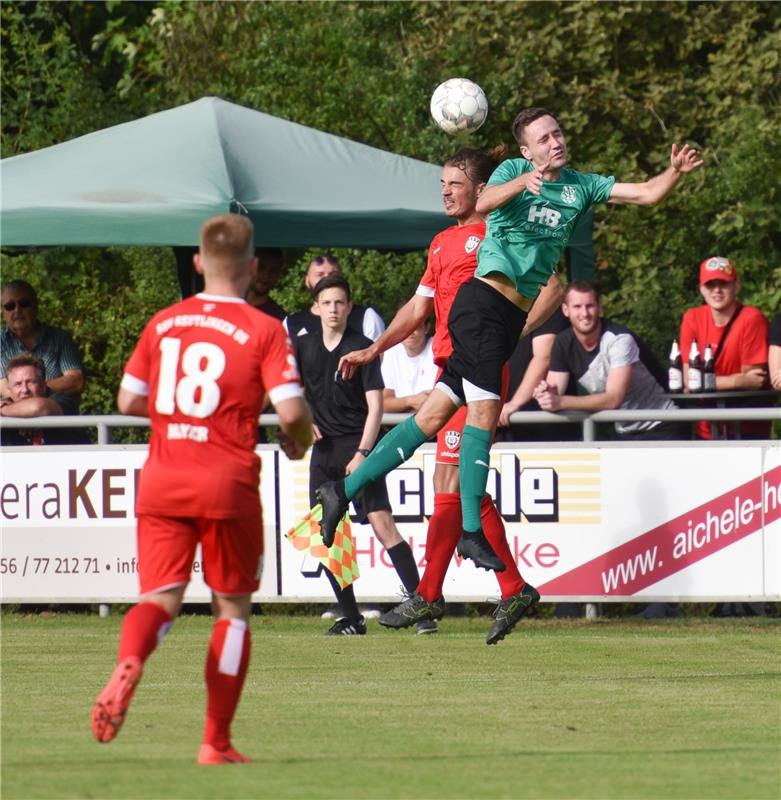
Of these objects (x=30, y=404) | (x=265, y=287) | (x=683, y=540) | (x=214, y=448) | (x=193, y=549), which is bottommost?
(x=683, y=540)

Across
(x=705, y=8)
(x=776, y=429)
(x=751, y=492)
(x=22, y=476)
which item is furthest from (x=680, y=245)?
(x=22, y=476)

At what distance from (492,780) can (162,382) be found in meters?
1.82

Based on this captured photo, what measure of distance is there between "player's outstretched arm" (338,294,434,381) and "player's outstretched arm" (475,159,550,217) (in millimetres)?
1165

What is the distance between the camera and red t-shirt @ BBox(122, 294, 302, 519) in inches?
249

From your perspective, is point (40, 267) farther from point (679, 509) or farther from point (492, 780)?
point (492, 780)

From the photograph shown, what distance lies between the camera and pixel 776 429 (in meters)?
16.6

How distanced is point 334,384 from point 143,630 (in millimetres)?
5615

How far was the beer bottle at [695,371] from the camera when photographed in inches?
A: 503

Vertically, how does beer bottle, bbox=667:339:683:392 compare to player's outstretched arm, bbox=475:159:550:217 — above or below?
below

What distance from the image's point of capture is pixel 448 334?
31.8 ft

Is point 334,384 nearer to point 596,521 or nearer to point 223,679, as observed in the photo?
point 596,521

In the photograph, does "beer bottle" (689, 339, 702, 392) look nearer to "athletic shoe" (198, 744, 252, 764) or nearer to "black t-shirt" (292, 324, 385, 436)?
"black t-shirt" (292, 324, 385, 436)

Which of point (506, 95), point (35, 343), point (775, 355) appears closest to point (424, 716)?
point (775, 355)

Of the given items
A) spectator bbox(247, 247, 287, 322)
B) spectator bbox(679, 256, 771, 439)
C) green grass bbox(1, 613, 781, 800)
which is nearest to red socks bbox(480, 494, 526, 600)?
green grass bbox(1, 613, 781, 800)
